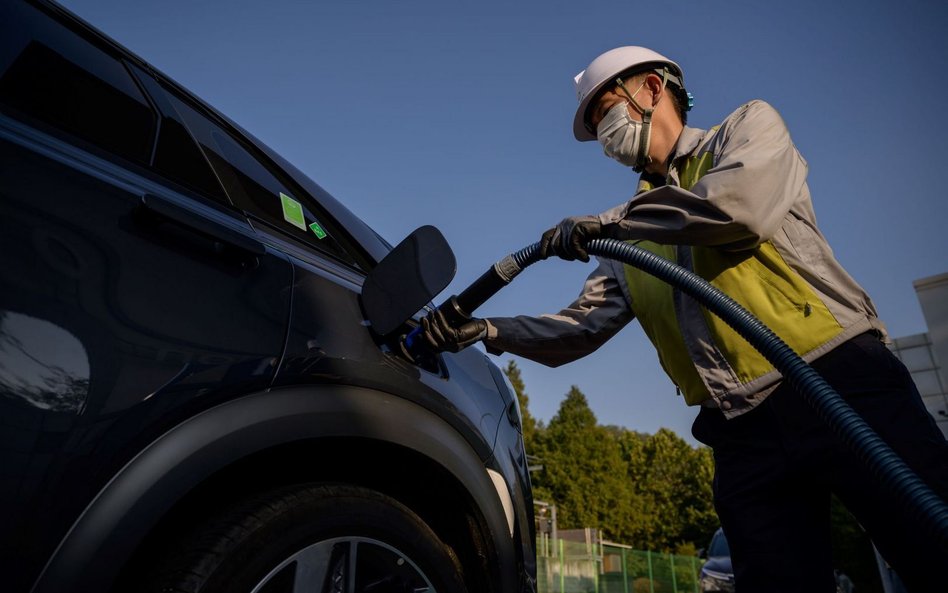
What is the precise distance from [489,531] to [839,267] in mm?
1333

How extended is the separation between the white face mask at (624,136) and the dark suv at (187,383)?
1162 millimetres

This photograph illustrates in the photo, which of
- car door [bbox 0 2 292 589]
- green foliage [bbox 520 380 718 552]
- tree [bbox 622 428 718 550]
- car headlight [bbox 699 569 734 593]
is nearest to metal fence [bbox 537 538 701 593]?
car headlight [bbox 699 569 734 593]

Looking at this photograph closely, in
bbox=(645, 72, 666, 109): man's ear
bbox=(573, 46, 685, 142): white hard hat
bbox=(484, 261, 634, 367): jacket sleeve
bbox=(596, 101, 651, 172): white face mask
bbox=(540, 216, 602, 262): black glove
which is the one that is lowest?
bbox=(484, 261, 634, 367): jacket sleeve

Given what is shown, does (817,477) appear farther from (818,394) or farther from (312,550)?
(312,550)

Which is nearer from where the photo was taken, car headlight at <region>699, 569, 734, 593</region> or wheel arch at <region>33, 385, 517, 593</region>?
wheel arch at <region>33, 385, 517, 593</region>

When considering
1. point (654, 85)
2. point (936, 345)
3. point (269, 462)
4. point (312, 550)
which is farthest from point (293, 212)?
point (936, 345)

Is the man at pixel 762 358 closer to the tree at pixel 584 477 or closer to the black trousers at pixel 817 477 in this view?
the black trousers at pixel 817 477

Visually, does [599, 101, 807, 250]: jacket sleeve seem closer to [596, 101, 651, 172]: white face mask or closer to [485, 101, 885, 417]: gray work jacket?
[485, 101, 885, 417]: gray work jacket

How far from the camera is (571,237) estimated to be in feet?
6.97

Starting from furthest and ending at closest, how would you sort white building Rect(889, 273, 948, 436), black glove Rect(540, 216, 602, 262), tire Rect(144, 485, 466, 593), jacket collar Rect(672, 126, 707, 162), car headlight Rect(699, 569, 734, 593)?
1. white building Rect(889, 273, 948, 436)
2. car headlight Rect(699, 569, 734, 593)
3. jacket collar Rect(672, 126, 707, 162)
4. black glove Rect(540, 216, 602, 262)
5. tire Rect(144, 485, 466, 593)

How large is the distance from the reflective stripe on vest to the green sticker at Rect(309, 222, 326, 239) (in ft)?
4.09

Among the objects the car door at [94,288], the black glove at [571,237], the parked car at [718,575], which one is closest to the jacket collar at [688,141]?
the black glove at [571,237]

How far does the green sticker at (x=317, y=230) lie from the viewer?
196cm

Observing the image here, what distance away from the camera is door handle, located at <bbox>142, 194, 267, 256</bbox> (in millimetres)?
1289
